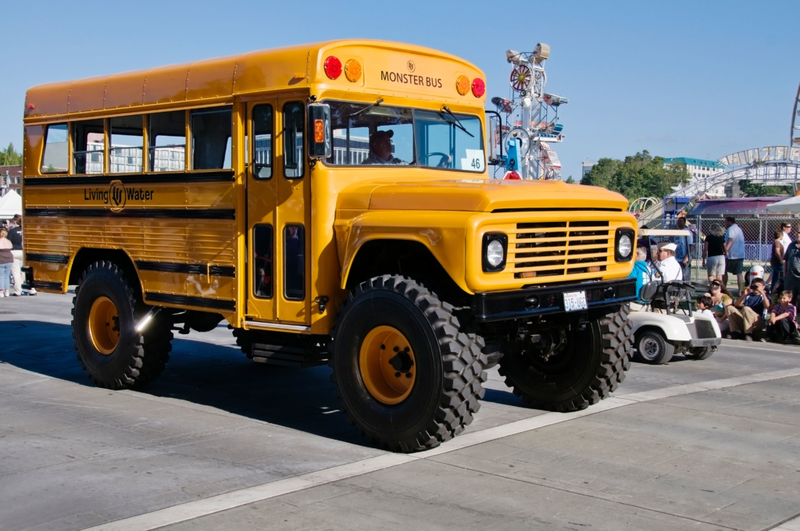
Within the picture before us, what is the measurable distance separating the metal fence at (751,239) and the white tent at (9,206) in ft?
85.4

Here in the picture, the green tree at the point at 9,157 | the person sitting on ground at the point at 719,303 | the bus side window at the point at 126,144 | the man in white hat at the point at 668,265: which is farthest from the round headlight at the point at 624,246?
the green tree at the point at 9,157

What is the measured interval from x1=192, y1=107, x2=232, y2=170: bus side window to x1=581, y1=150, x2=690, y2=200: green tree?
109 metres

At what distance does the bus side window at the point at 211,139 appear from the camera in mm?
8711

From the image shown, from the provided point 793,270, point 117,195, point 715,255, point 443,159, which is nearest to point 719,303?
point 793,270

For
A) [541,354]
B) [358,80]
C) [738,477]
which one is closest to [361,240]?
[358,80]

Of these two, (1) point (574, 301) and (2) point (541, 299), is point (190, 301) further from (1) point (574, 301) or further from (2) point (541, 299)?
(1) point (574, 301)

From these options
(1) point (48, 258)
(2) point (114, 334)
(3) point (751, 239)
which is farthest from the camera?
(3) point (751, 239)

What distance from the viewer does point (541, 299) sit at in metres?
7.12

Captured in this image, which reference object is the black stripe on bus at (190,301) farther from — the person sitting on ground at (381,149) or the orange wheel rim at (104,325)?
the person sitting on ground at (381,149)

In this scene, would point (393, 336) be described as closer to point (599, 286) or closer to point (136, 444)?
point (599, 286)

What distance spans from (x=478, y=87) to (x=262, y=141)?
89.4 inches

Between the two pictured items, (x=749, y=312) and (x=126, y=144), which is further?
(x=749, y=312)

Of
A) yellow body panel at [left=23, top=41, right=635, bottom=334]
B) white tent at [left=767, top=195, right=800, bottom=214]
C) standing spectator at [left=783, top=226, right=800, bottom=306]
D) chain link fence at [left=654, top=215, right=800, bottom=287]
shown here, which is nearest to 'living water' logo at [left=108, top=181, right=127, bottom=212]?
yellow body panel at [left=23, top=41, right=635, bottom=334]

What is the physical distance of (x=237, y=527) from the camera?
5473 mm
